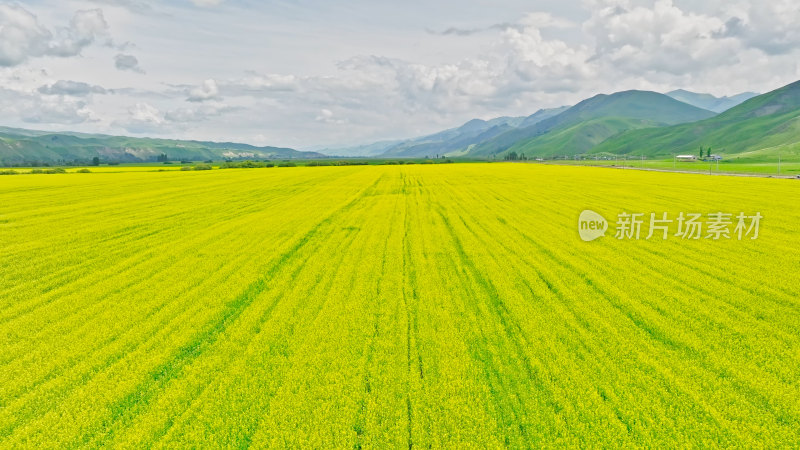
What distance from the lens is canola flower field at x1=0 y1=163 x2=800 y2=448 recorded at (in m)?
5.51

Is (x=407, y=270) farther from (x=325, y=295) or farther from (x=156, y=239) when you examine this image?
(x=156, y=239)

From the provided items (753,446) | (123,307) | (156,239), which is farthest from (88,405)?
(156,239)

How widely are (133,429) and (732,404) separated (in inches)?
342

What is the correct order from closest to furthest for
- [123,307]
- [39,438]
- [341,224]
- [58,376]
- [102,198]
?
[39,438] → [58,376] → [123,307] → [341,224] → [102,198]

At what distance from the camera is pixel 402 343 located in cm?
778

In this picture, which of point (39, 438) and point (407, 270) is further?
point (407, 270)

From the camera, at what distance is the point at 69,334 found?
8.45 metres

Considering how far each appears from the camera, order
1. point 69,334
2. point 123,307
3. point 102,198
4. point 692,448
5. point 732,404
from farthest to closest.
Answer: point 102,198 → point 123,307 → point 69,334 → point 732,404 → point 692,448

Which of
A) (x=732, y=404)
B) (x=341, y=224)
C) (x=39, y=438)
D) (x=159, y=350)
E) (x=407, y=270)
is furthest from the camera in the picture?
(x=341, y=224)

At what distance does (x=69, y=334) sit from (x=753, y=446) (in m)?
12.2

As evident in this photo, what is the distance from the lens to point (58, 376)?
6859 mm

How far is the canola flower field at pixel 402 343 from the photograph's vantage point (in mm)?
5512

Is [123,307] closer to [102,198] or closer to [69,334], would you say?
[69,334]

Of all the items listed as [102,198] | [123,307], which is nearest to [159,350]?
[123,307]
